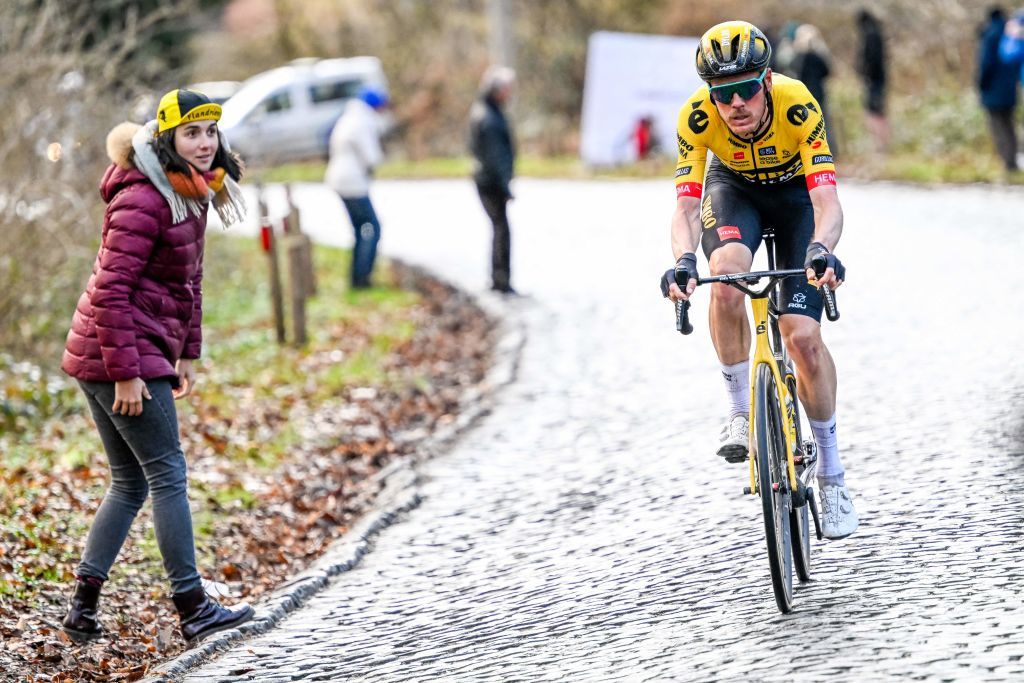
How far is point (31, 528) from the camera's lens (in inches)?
309

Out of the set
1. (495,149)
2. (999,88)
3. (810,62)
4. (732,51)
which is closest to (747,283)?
(732,51)

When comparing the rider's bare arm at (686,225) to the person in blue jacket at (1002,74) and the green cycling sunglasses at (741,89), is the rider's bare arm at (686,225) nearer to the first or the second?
the green cycling sunglasses at (741,89)

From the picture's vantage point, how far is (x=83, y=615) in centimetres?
660

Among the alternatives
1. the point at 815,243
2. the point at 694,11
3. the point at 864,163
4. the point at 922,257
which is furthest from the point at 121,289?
the point at 694,11

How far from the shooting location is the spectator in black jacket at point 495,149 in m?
15.5

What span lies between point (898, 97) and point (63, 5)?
18788 mm

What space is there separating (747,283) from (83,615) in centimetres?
310

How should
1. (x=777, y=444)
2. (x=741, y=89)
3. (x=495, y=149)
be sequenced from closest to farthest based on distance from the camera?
(x=777, y=444), (x=741, y=89), (x=495, y=149)

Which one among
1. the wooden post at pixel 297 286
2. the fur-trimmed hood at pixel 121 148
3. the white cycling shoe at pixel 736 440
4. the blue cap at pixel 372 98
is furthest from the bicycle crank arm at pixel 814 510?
the blue cap at pixel 372 98

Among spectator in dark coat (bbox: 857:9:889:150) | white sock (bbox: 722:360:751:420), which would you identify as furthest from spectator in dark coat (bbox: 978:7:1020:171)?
white sock (bbox: 722:360:751:420)

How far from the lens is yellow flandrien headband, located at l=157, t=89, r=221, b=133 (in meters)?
6.50

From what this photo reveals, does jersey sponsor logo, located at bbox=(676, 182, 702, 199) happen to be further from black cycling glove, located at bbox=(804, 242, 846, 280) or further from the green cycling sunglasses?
black cycling glove, located at bbox=(804, 242, 846, 280)

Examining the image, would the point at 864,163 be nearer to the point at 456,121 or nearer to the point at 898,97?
the point at 898,97

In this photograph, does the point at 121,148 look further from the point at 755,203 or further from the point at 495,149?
the point at 495,149
